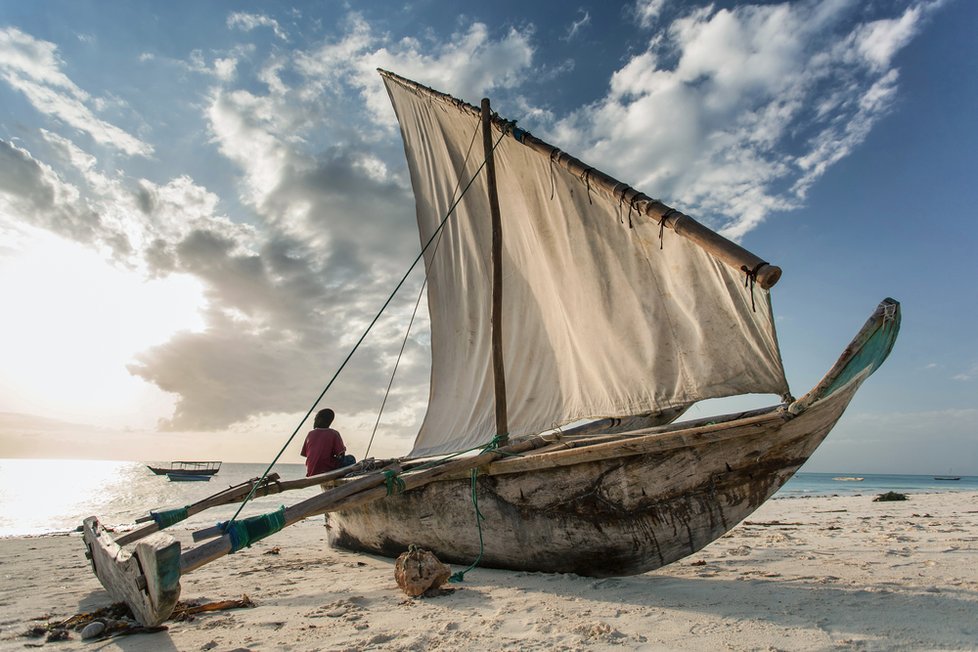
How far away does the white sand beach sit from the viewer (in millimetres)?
2727

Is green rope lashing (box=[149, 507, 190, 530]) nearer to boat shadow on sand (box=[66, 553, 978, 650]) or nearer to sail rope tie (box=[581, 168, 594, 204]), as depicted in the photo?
boat shadow on sand (box=[66, 553, 978, 650])

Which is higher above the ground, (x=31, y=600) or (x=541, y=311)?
(x=541, y=311)

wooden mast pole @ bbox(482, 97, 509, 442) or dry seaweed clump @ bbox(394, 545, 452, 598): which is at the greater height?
wooden mast pole @ bbox(482, 97, 509, 442)

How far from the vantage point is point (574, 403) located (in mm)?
5668

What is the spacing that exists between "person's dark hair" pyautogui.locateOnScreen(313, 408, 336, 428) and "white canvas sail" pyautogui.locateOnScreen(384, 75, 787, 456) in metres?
1.32

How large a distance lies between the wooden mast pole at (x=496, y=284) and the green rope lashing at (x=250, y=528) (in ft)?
9.05

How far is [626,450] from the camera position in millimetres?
3666

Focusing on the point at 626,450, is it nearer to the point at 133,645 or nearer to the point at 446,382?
the point at 133,645

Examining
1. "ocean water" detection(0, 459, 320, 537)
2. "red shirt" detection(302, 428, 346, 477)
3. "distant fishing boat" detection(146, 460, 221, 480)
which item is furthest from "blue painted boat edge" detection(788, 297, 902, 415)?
"distant fishing boat" detection(146, 460, 221, 480)

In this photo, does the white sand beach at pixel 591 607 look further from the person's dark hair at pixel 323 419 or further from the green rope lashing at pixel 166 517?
the person's dark hair at pixel 323 419

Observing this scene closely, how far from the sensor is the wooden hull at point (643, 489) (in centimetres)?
336

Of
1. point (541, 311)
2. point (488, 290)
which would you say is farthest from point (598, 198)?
point (488, 290)

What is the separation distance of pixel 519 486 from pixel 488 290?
380 cm

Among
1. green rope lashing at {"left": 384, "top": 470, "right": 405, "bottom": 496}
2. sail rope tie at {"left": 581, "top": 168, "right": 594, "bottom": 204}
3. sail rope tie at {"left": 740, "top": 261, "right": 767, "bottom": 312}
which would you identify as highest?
sail rope tie at {"left": 581, "top": 168, "right": 594, "bottom": 204}
